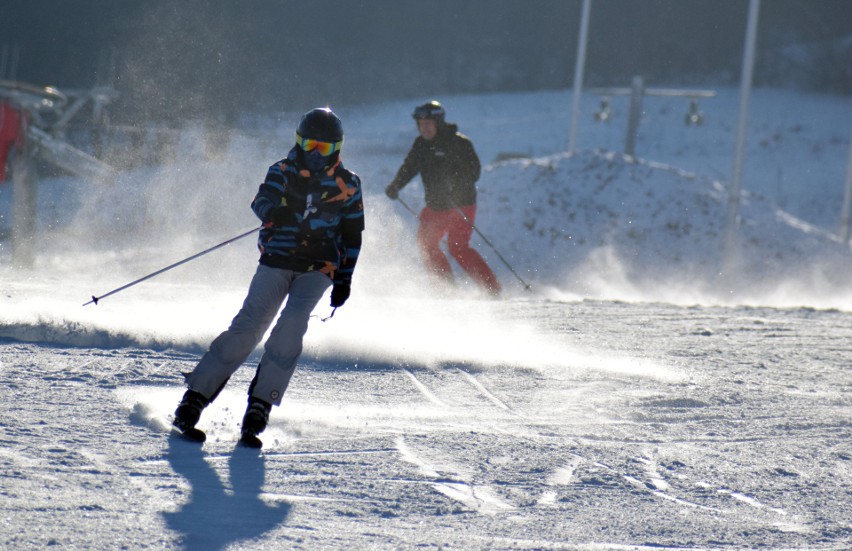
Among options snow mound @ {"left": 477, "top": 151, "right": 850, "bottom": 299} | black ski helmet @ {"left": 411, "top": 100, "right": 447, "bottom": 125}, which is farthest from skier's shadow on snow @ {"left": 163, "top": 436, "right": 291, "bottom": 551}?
snow mound @ {"left": 477, "top": 151, "right": 850, "bottom": 299}

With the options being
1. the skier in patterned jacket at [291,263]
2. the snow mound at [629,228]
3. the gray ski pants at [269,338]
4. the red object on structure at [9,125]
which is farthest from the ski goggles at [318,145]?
the snow mound at [629,228]

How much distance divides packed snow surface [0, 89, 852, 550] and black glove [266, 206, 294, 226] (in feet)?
3.25

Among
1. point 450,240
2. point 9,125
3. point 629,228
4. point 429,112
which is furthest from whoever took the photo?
point 629,228

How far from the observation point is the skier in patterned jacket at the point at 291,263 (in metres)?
4.92

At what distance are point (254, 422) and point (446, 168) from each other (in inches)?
268

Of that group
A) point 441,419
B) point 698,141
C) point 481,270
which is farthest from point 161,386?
point 698,141

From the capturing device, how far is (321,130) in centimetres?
504

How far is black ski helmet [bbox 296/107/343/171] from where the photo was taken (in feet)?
16.5

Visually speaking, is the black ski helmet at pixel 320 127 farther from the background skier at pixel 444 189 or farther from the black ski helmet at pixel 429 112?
the background skier at pixel 444 189

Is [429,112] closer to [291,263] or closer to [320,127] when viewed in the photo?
[320,127]

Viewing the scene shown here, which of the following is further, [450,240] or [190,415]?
[450,240]

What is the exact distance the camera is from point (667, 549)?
3836 millimetres

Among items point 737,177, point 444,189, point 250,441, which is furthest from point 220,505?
point 737,177

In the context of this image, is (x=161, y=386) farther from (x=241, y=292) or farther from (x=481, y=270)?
(x=481, y=270)
